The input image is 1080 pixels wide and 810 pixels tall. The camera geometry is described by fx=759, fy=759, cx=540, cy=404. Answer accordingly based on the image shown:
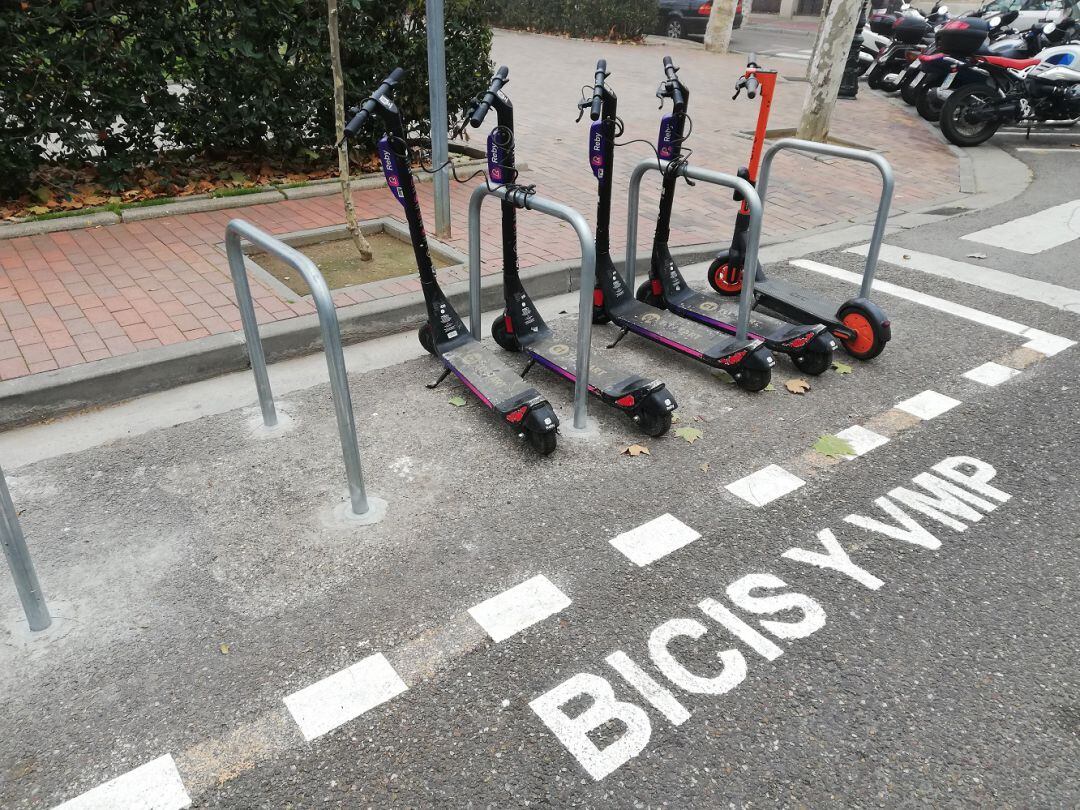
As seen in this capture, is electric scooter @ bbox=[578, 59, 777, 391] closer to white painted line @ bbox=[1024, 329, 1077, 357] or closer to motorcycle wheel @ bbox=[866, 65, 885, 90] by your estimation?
white painted line @ bbox=[1024, 329, 1077, 357]

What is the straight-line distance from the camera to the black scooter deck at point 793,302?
4.70 metres

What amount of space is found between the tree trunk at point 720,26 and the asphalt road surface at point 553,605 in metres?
17.3

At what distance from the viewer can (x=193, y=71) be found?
6012 millimetres

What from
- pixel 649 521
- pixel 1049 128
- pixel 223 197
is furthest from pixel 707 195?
pixel 1049 128

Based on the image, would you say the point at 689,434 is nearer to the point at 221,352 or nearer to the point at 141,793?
the point at 221,352

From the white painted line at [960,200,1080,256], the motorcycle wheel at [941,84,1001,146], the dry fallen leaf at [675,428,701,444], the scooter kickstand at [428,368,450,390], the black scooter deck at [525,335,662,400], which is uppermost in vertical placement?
the motorcycle wheel at [941,84,1001,146]

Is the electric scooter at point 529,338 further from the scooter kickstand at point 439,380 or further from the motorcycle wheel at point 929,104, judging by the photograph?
the motorcycle wheel at point 929,104

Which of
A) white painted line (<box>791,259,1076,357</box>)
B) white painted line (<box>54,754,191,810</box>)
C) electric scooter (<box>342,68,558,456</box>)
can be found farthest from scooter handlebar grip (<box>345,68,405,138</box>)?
white painted line (<box>791,259,1076,357</box>)

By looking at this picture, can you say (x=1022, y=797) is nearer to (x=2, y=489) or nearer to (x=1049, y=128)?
(x=2, y=489)

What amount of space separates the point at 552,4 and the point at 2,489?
2167 cm

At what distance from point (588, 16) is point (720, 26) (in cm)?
356

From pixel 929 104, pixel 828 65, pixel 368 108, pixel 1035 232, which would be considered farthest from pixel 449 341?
pixel 929 104

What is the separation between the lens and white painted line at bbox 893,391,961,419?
4.10 m

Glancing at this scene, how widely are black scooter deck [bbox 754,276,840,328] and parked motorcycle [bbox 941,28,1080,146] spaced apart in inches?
279
